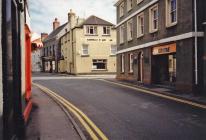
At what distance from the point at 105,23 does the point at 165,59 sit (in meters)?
26.8

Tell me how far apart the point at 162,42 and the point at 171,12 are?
2207mm

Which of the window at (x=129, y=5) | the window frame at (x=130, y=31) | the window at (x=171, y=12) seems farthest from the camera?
the window at (x=129, y=5)

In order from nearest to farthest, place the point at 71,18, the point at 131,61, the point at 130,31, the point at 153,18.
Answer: the point at 153,18 → the point at 131,61 → the point at 130,31 → the point at 71,18

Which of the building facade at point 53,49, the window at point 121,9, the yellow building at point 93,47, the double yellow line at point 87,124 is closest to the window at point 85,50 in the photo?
the yellow building at point 93,47

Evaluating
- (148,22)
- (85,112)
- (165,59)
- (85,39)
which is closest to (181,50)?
(165,59)

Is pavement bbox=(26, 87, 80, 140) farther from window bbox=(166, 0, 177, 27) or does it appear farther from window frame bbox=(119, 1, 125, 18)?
window frame bbox=(119, 1, 125, 18)

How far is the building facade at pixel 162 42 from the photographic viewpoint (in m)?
15.8

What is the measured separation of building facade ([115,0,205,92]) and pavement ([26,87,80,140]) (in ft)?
28.1

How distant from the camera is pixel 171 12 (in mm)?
Result: 19000

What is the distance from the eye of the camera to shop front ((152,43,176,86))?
65.9ft

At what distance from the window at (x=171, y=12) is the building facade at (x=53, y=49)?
3693 centimetres

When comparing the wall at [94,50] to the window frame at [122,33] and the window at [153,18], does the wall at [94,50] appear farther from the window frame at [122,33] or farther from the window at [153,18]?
the window at [153,18]

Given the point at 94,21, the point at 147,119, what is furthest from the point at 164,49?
the point at 94,21

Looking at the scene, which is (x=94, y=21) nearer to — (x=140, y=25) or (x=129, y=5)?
(x=129, y=5)
